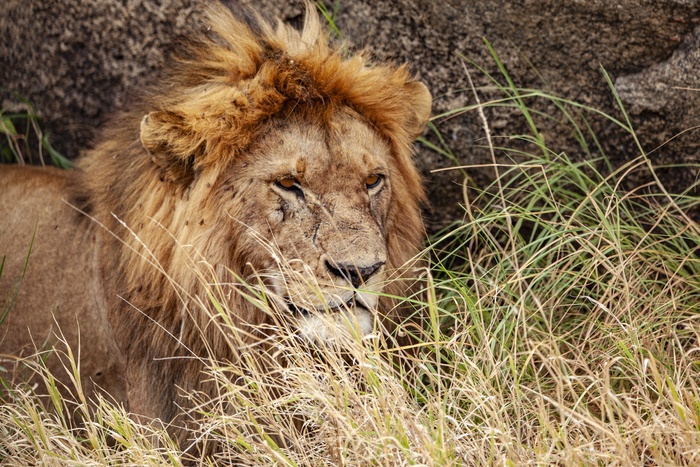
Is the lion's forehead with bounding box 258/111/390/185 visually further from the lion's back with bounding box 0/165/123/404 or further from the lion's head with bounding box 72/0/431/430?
the lion's back with bounding box 0/165/123/404

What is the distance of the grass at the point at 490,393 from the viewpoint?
267 cm

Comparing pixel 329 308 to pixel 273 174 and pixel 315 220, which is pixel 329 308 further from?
pixel 273 174

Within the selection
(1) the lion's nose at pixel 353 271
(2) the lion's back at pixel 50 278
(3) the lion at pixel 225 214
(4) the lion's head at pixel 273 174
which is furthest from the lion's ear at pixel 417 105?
(2) the lion's back at pixel 50 278

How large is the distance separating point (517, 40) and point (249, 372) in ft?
6.49

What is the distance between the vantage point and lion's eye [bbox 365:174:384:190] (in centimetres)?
334

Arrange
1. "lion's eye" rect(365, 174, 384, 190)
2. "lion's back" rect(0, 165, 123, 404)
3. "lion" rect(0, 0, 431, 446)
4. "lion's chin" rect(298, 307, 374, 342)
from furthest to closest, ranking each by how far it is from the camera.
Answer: "lion's back" rect(0, 165, 123, 404)
"lion's eye" rect(365, 174, 384, 190)
"lion" rect(0, 0, 431, 446)
"lion's chin" rect(298, 307, 374, 342)

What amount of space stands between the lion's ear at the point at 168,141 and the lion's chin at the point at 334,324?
2.30 ft

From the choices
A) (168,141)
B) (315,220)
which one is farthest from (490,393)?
(168,141)

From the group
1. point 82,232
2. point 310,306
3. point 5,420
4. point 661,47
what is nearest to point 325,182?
point 310,306

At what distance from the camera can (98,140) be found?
3865mm

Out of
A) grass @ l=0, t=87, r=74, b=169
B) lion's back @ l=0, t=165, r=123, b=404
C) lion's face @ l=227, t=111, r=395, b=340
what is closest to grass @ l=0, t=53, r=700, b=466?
lion's face @ l=227, t=111, r=395, b=340

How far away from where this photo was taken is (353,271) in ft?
9.80

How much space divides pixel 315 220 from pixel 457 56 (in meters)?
1.52

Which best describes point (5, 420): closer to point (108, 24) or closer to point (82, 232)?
point (82, 232)
